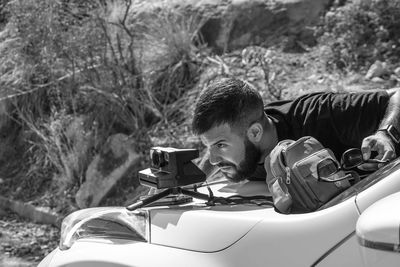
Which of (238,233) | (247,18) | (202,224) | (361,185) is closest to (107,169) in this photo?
(247,18)

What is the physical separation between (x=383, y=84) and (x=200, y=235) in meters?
4.22

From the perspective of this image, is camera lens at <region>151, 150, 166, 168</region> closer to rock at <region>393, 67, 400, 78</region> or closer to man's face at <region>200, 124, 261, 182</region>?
man's face at <region>200, 124, 261, 182</region>

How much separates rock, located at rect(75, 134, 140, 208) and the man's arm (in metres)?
3.74

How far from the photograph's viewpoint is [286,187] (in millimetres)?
2514

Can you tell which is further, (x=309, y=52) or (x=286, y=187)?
(x=309, y=52)

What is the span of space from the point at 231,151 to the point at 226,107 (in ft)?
0.63

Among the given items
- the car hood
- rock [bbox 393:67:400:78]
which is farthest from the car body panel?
rock [bbox 393:67:400:78]

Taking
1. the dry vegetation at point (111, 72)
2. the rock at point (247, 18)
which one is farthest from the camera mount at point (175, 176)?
the rock at point (247, 18)

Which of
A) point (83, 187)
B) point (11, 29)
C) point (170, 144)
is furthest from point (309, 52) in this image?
point (11, 29)

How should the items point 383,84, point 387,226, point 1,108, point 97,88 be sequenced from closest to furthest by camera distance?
point 387,226 < point 383,84 < point 97,88 < point 1,108

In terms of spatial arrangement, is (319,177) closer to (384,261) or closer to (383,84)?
(384,261)

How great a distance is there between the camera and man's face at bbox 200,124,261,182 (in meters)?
3.04

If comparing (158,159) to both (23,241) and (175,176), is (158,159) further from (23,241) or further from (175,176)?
(23,241)

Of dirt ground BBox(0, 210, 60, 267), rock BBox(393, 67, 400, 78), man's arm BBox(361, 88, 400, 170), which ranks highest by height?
man's arm BBox(361, 88, 400, 170)
